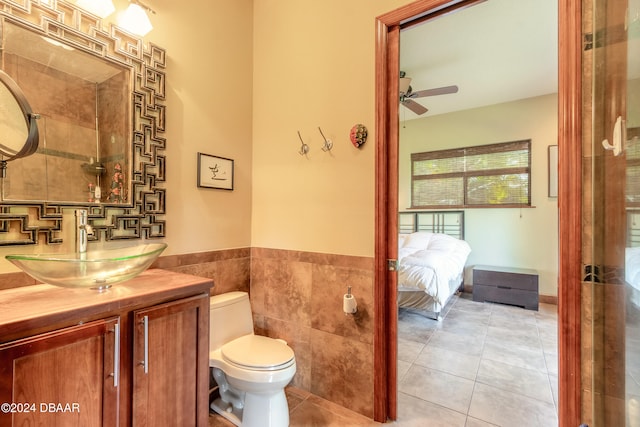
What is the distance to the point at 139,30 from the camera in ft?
4.81

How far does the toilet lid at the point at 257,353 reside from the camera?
1.47m

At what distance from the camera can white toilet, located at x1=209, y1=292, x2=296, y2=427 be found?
1.46m

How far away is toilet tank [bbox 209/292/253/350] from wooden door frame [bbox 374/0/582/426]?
89 cm

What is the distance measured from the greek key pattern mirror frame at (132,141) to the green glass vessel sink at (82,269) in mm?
243

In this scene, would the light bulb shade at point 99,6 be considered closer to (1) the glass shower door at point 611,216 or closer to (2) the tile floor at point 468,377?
(1) the glass shower door at point 611,216

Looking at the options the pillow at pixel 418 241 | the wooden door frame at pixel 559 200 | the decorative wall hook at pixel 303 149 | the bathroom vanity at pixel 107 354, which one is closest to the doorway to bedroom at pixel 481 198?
the wooden door frame at pixel 559 200

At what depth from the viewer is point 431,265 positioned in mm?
3086

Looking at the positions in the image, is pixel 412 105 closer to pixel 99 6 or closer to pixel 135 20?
pixel 135 20

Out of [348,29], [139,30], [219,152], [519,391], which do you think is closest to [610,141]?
[348,29]

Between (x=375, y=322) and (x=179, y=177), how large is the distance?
1.50 metres

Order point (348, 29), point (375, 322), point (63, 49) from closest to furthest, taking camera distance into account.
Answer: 1. point (63, 49)
2. point (375, 322)
3. point (348, 29)

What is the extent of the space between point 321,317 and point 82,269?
4.32 feet

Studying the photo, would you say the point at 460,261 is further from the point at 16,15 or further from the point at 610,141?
the point at 16,15

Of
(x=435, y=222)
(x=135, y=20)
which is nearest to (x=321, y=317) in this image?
(x=135, y=20)
